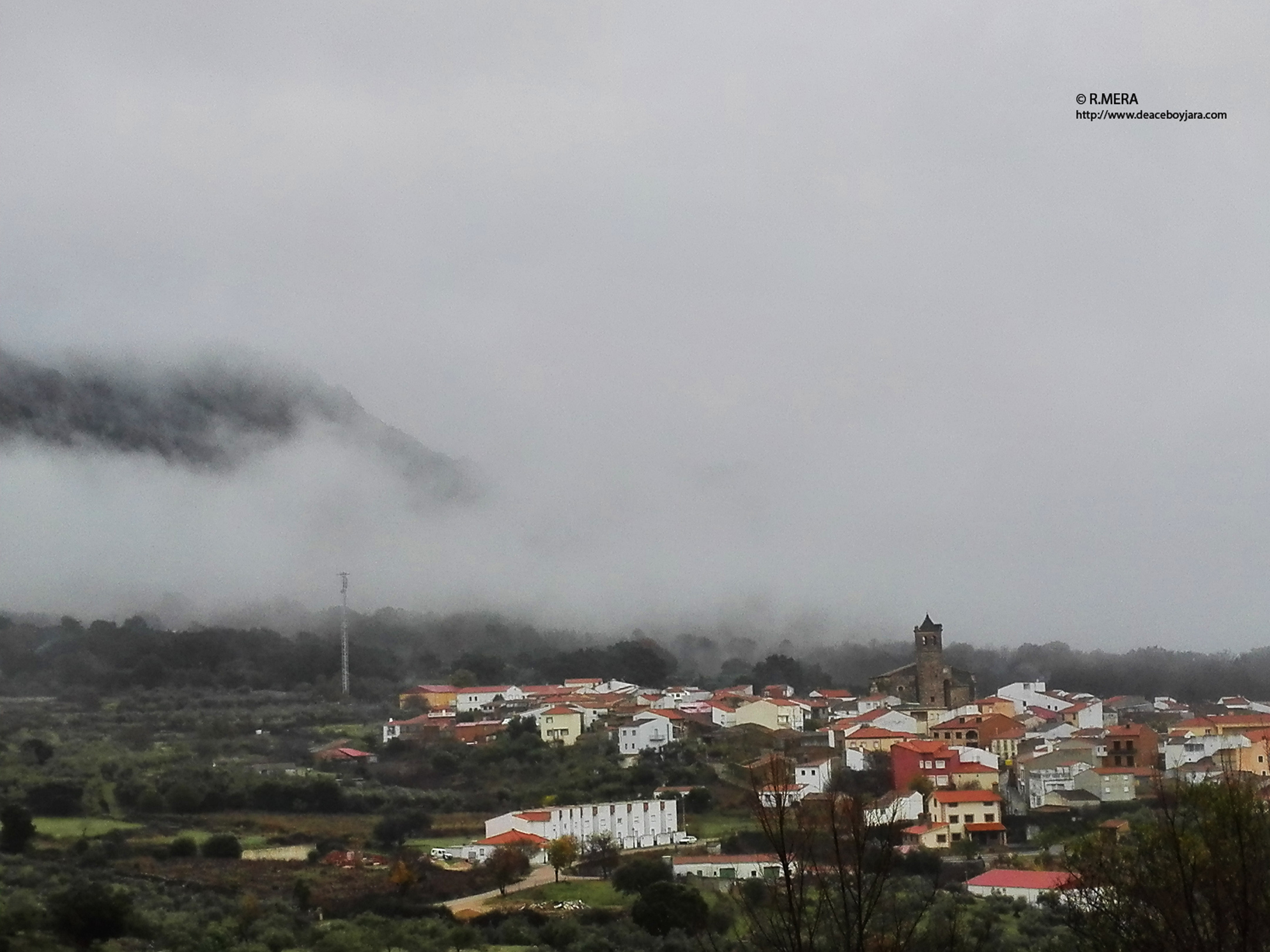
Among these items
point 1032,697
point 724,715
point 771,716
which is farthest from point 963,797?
point 1032,697

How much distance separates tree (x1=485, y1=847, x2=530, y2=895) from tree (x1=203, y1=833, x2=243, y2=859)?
3.75m

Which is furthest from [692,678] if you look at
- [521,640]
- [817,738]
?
[817,738]

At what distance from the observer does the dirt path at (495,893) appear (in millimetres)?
18500

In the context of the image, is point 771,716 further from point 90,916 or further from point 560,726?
point 90,916

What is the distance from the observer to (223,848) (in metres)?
21.6

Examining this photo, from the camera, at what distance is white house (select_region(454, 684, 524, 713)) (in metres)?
36.0

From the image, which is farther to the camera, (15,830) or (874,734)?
(874,734)

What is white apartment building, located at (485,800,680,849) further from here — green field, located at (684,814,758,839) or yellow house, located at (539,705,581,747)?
yellow house, located at (539,705,581,747)

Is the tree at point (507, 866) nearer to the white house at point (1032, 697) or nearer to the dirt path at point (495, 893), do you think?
the dirt path at point (495, 893)

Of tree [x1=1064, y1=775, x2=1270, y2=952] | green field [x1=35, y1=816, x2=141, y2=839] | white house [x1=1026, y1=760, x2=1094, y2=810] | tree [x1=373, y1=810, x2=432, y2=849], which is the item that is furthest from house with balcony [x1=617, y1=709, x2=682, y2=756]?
tree [x1=1064, y1=775, x2=1270, y2=952]

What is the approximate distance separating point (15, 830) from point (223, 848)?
10.1ft

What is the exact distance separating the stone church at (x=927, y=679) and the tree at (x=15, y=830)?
2350 cm

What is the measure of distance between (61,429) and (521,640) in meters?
21.5

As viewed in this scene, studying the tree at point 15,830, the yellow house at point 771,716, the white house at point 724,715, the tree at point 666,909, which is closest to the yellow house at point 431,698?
the white house at point 724,715
